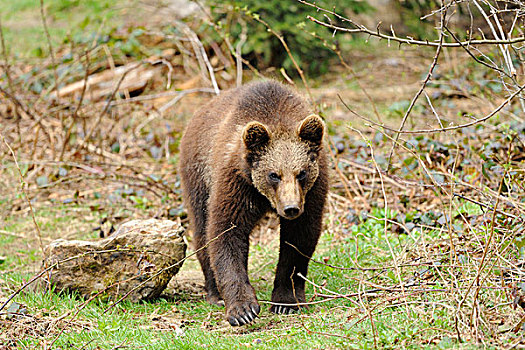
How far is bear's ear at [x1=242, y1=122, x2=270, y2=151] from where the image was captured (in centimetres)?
572

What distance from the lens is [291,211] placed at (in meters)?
5.52

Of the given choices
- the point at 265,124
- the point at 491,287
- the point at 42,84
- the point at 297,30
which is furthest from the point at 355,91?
the point at 491,287

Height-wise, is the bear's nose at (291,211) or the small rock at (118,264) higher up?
the bear's nose at (291,211)

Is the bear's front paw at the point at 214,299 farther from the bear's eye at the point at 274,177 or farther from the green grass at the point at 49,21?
the green grass at the point at 49,21

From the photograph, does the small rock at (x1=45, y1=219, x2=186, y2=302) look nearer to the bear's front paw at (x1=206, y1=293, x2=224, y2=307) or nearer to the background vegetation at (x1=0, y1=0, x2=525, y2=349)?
the background vegetation at (x1=0, y1=0, x2=525, y2=349)

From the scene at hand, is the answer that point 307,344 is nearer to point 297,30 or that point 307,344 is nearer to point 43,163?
point 43,163

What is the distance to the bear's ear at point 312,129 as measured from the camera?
580cm

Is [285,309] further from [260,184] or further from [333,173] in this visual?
[333,173]

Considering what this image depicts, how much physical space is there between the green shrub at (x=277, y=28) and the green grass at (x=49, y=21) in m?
2.77

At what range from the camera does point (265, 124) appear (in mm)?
6039

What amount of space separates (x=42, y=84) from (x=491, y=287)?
1146 centimetres

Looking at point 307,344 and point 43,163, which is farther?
point 43,163

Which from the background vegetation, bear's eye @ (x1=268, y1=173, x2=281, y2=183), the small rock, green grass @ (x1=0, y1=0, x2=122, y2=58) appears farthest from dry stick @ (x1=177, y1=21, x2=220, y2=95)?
bear's eye @ (x1=268, y1=173, x2=281, y2=183)

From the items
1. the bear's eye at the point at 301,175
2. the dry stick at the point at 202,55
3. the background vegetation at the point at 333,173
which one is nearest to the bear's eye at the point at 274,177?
the bear's eye at the point at 301,175
